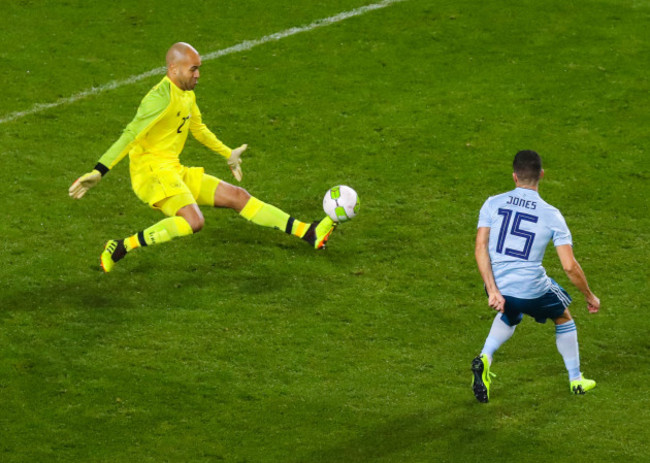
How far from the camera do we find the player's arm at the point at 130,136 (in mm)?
9516

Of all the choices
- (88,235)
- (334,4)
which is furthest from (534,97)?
(88,235)

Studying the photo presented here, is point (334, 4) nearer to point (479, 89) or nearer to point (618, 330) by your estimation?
point (479, 89)

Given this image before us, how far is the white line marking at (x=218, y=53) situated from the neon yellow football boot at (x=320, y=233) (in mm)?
4229

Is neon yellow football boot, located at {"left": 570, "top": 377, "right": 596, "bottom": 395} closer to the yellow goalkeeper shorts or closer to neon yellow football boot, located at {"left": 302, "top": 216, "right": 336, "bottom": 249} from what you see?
neon yellow football boot, located at {"left": 302, "top": 216, "right": 336, "bottom": 249}

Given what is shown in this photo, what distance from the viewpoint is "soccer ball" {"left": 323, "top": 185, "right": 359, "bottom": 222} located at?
10406 mm

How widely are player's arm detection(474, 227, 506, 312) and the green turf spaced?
2.87 ft

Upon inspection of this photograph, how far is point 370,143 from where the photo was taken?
12.7 metres

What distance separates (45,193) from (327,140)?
3138 millimetres

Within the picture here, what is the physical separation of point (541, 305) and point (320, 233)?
2932 mm

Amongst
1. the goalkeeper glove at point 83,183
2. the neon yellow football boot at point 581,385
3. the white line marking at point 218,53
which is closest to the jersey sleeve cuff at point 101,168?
the goalkeeper glove at point 83,183

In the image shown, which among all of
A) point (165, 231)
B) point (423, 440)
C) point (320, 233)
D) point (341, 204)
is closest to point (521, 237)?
point (423, 440)

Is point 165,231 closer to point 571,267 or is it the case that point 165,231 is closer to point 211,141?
point 211,141

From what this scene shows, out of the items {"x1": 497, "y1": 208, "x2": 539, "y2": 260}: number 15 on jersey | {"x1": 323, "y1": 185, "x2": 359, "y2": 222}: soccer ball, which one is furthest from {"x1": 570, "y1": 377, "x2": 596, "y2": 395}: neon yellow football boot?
{"x1": 323, "y1": 185, "x2": 359, "y2": 222}: soccer ball

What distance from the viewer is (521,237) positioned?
317 inches
